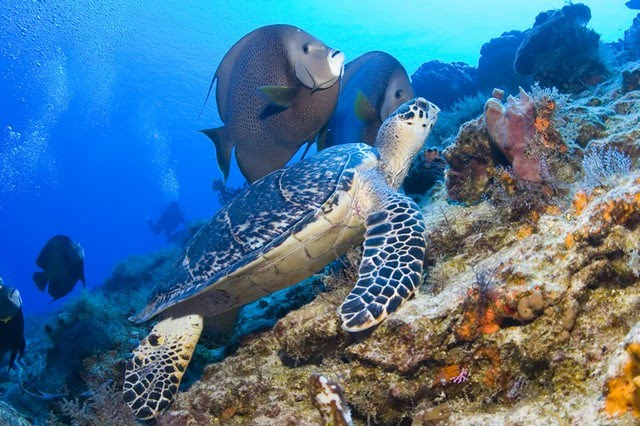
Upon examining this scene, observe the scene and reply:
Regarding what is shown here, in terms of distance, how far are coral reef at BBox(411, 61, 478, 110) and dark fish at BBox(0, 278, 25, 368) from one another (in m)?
10.4

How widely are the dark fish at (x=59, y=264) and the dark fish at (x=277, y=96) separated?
4327mm

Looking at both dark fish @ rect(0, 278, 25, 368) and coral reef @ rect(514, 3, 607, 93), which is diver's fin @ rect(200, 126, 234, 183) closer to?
dark fish @ rect(0, 278, 25, 368)

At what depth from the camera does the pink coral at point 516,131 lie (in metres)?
3.32

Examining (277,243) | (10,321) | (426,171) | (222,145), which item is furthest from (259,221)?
(10,321)

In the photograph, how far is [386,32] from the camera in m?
42.0

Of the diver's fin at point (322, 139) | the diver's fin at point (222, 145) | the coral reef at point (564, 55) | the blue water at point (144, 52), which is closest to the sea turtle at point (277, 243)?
the diver's fin at point (222, 145)

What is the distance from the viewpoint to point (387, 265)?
283 cm

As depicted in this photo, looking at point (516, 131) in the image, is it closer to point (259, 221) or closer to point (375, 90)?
point (375, 90)

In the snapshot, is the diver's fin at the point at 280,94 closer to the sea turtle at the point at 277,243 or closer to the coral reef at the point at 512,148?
the sea turtle at the point at 277,243

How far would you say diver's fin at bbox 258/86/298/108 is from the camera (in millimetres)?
3735

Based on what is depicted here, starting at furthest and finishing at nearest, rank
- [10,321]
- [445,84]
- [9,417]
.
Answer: [445,84] < [10,321] < [9,417]

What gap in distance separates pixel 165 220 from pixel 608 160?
2635 cm

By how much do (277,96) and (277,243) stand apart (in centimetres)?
149

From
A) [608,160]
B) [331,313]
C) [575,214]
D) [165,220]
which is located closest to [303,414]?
[331,313]
